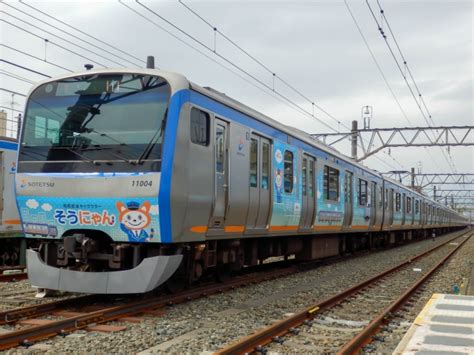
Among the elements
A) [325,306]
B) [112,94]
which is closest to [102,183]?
[112,94]

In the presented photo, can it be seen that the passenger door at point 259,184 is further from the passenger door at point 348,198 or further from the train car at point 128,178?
the passenger door at point 348,198

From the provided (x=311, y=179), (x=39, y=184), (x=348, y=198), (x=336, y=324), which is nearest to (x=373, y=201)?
(x=348, y=198)

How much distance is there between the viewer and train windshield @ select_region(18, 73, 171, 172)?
23.6ft

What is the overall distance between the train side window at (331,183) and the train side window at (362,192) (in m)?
3.11

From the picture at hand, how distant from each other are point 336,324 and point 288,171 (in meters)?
4.86

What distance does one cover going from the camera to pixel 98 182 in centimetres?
719

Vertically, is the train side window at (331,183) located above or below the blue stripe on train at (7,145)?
below

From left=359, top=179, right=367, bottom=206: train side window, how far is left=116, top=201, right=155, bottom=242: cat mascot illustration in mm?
12196

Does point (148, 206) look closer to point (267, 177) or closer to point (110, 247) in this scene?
point (110, 247)

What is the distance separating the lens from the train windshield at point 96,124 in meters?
7.20

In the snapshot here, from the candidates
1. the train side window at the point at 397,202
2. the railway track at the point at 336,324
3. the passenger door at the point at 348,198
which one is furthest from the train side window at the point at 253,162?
the train side window at the point at 397,202

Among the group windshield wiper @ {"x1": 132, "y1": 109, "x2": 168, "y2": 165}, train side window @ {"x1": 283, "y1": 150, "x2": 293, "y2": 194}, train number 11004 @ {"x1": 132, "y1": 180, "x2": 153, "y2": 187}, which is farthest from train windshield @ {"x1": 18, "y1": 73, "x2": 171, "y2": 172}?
train side window @ {"x1": 283, "y1": 150, "x2": 293, "y2": 194}

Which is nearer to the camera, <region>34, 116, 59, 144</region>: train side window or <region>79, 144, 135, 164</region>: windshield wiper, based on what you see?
→ <region>79, 144, 135, 164</region>: windshield wiper

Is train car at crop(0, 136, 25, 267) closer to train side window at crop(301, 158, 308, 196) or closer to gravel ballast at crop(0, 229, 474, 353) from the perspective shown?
gravel ballast at crop(0, 229, 474, 353)
